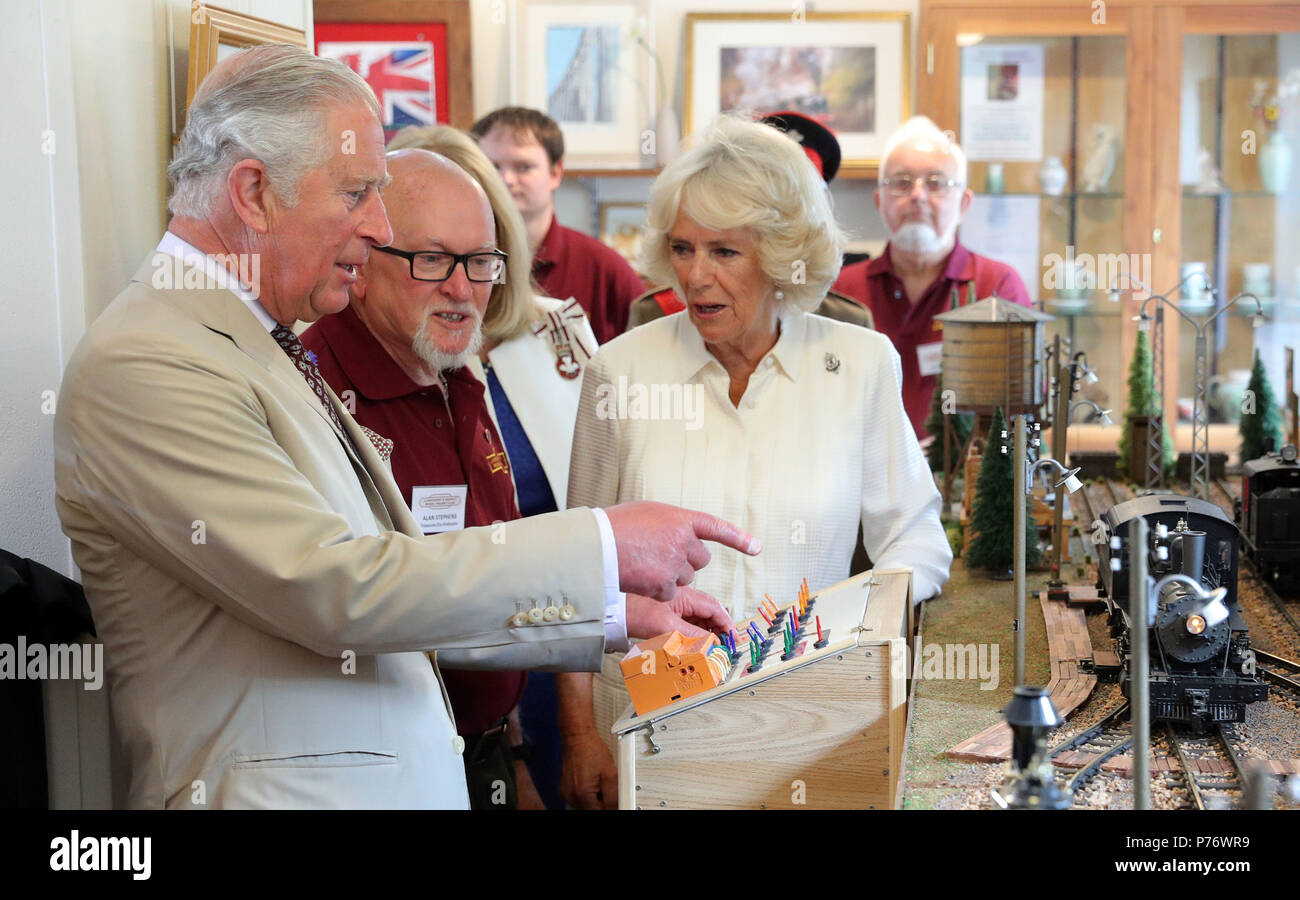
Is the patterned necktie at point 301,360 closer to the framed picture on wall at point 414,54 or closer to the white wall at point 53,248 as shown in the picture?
the white wall at point 53,248

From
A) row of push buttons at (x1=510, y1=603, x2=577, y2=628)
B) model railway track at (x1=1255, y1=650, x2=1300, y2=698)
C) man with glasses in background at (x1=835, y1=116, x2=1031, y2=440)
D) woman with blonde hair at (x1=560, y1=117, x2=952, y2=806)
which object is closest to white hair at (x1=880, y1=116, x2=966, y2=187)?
man with glasses in background at (x1=835, y1=116, x2=1031, y2=440)

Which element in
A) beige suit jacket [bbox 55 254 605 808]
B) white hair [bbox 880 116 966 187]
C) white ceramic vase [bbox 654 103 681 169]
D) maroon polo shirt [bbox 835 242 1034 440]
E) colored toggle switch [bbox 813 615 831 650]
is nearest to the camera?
beige suit jacket [bbox 55 254 605 808]

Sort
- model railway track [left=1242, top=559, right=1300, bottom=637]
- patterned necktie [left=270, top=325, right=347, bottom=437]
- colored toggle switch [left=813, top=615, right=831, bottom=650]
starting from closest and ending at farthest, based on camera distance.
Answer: patterned necktie [left=270, top=325, right=347, bottom=437] → colored toggle switch [left=813, top=615, right=831, bottom=650] → model railway track [left=1242, top=559, right=1300, bottom=637]

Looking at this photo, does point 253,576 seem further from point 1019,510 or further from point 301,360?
point 1019,510

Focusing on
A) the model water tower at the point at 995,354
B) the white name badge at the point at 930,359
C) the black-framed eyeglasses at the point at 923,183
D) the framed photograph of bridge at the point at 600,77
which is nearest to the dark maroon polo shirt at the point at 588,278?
the white name badge at the point at 930,359

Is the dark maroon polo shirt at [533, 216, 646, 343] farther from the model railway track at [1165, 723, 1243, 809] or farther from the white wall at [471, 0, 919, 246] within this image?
the model railway track at [1165, 723, 1243, 809]

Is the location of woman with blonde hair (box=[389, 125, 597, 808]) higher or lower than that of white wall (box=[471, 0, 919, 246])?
lower

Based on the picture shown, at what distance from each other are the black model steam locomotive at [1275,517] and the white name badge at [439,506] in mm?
1666

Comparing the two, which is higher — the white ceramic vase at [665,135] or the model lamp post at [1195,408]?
the white ceramic vase at [665,135]

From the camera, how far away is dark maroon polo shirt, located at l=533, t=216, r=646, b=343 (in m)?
3.92

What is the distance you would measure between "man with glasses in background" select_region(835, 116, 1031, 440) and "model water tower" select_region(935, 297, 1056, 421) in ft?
3.61

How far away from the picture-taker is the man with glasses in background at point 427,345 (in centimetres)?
223
